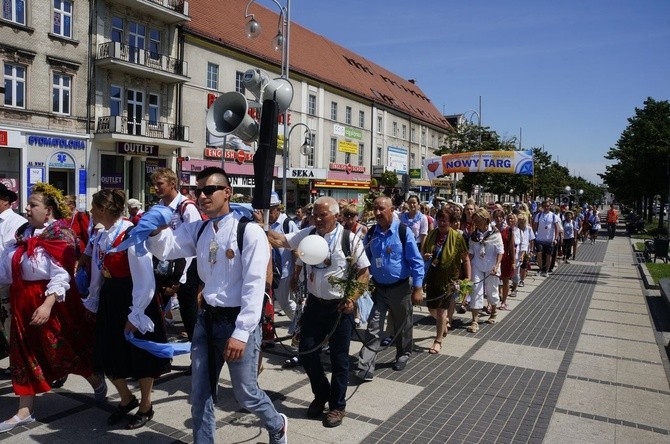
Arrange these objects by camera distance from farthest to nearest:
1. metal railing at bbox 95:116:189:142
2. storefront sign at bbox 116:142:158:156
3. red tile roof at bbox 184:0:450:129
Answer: red tile roof at bbox 184:0:450:129, storefront sign at bbox 116:142:158:156, metal railing at bbox 95:116:189:142

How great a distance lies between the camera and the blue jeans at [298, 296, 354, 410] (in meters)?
4.45

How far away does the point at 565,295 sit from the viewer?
11430 millimetres

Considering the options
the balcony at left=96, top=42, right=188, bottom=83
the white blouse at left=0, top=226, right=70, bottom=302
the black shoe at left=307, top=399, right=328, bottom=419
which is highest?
the balcony at left=96, top=42, right=188, bottom=83

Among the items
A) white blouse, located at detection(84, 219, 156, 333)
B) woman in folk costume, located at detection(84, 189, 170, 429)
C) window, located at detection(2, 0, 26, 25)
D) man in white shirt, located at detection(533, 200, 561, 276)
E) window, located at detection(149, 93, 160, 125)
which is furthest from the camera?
window, located at detection(149, 93, 160, 125)

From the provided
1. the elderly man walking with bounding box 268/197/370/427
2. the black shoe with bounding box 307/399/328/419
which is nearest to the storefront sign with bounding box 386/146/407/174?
the elderly man walking with bounding box 268/197/370/427

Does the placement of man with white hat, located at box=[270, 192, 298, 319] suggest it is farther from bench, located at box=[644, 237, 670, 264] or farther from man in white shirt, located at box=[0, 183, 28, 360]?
bench, located at box=[644, 237, 670, 264]

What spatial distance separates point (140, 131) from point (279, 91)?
71.5 feet

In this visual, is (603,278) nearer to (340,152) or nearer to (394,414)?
(394,414)

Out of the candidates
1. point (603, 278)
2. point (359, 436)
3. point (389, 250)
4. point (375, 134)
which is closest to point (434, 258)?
point (389, 250)

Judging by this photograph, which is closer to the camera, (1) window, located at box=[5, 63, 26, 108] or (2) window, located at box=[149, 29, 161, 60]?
(1) window, located at box=[5, 63, 26, 108]

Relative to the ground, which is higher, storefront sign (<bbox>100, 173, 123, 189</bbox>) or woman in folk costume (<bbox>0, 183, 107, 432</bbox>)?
storefront sign (<bbox>100, 173, 123, 189</bbox>)

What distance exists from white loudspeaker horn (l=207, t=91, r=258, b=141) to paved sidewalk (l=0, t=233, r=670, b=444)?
2.43m

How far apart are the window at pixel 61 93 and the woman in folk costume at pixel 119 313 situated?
68.1ft

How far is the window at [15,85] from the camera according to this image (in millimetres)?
20344
